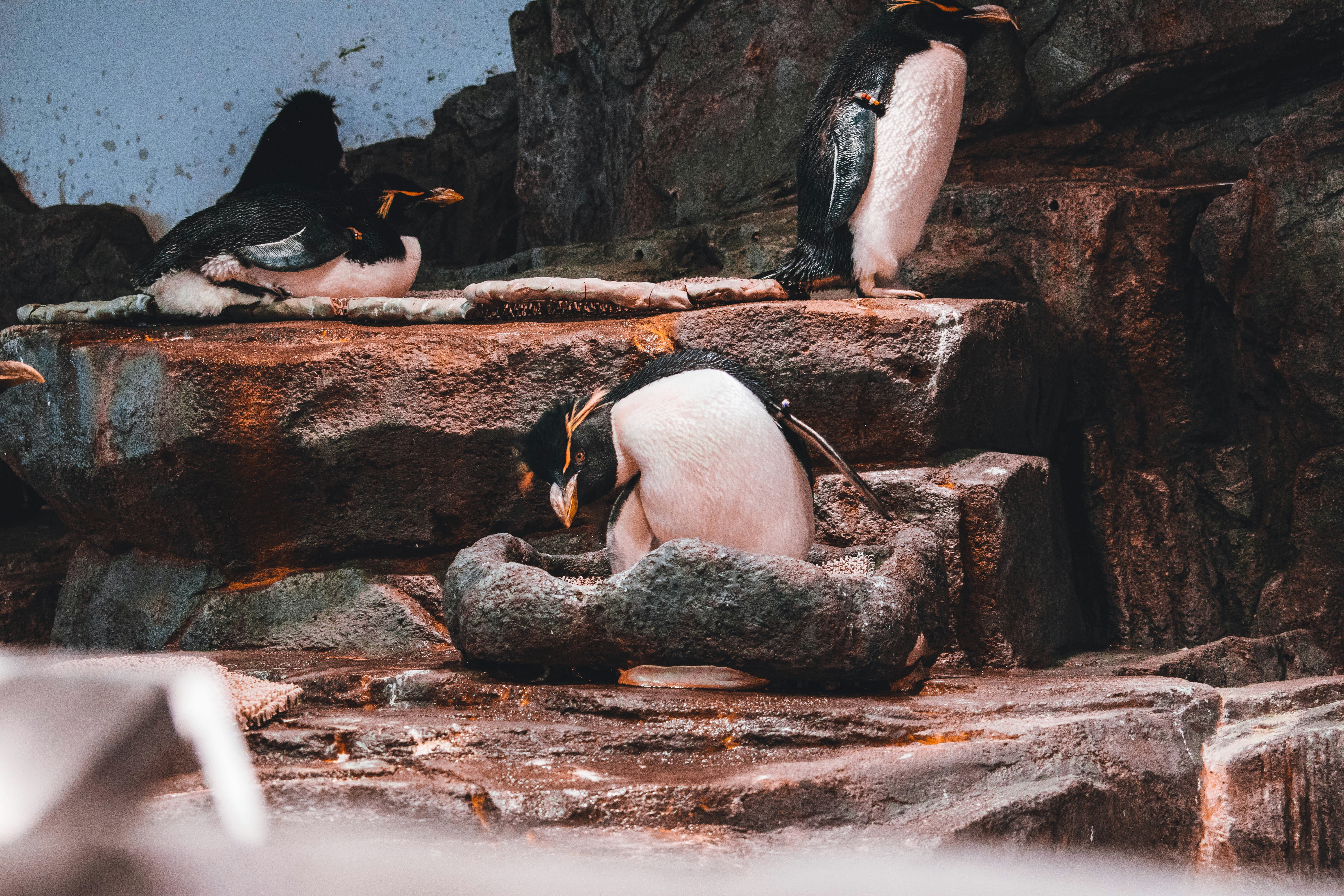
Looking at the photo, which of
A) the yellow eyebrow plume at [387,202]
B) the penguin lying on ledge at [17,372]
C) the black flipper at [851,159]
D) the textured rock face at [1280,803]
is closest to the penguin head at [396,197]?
the yellow eyebrow plume at [387,202]

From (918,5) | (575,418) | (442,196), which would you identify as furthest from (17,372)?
(918,5)

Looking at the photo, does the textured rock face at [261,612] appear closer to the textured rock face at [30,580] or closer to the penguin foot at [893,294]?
the textured rock face at [30,580]

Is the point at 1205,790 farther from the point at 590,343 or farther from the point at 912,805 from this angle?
the point at 590,343

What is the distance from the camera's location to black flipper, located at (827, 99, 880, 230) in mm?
2992

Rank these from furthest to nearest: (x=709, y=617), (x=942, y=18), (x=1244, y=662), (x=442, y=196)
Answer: (x=442, y=196)
(x=942, y=18)
(x=1244, y=662)
(x=709, y=617)

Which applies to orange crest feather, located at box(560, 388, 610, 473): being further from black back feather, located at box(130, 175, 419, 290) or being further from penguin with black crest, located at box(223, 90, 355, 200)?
penguin with black crest, located at box(223, 90, 355, 200)

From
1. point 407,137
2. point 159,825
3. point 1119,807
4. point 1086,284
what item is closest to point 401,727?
point 159,825

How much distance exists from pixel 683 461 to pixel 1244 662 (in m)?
Answer: 1.60

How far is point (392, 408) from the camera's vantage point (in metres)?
2.78

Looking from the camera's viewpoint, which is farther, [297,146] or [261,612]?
[297,146]

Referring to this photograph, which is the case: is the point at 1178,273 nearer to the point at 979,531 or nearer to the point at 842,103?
the point at 842,103

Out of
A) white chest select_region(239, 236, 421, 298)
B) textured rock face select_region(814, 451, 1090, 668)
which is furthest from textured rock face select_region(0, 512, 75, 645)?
textured rock face select_region(814, 451, 1090, 668)

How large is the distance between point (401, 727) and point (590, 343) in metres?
1.27

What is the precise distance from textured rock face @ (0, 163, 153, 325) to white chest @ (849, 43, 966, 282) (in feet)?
11.1
